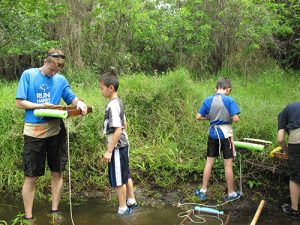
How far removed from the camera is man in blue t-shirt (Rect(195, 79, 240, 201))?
4.67 meters

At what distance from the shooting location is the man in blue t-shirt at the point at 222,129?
4.67 m

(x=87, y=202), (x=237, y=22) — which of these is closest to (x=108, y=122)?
(x=87, y=202)

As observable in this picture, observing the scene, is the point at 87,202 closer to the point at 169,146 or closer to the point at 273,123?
the point at 169,146

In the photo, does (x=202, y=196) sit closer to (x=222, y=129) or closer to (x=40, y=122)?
(x=222, y=129)

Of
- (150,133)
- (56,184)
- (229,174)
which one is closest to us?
(56,184)

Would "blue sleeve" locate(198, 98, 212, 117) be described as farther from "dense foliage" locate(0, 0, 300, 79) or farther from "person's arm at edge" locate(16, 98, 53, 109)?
"dense foliage" locate(0, 0, 300, 79)

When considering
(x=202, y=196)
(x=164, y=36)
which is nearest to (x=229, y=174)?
(x=202, y=196)

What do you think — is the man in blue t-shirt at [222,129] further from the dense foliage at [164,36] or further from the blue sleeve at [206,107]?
the dense foliage at [164,36]

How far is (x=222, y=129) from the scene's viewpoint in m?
4.69

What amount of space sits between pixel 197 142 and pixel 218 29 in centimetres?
773

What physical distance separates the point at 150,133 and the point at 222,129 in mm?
1761

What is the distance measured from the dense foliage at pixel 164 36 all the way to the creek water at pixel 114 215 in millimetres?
6636

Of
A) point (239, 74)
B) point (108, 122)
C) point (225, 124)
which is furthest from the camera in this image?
point (239, 74)

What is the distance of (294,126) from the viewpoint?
164 inches
